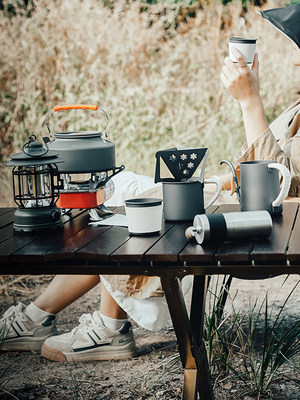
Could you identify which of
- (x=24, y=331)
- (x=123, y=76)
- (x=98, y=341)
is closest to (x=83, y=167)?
(x=98, y=341)

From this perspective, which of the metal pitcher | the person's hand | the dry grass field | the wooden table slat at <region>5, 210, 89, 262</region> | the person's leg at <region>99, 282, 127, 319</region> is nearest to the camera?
the wooden table slat at <region>5, 210, 89, 262</region>

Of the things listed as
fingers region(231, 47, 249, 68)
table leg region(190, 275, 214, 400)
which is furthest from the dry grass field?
table leg region(190, 275, 214, 400)

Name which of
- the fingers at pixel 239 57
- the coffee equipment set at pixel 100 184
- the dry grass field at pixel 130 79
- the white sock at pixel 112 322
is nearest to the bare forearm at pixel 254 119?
the fingers at pixel 239 57

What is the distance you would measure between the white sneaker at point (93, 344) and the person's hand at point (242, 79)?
0.97 m

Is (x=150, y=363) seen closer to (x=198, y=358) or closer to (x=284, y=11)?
(x=198, y=358)

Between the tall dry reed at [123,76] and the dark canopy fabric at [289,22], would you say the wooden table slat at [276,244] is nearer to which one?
the dark canopy fabric at [289,22]

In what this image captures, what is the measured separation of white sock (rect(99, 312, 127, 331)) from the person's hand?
3.10 feet

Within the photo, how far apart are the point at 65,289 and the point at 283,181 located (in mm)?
1076

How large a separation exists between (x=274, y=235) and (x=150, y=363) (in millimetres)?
1015

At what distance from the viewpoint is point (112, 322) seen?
255 centimetres

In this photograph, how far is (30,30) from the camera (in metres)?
5.99

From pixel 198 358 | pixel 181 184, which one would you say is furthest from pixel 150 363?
pixel 181 184

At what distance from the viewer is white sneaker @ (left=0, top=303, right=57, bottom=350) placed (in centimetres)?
264

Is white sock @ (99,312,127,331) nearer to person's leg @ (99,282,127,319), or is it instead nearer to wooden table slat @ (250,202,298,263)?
person's leg @ (99,282,127,319)
